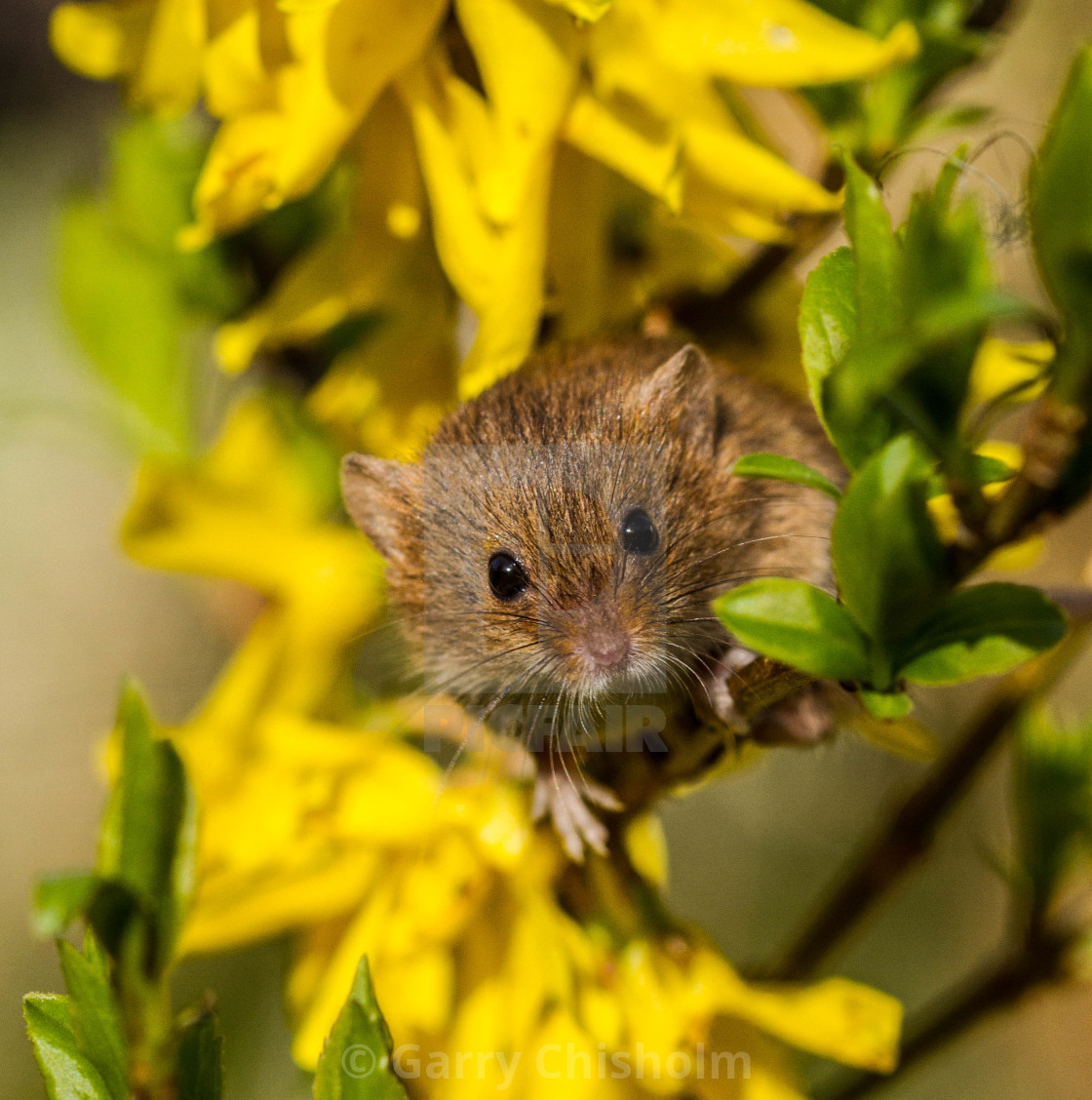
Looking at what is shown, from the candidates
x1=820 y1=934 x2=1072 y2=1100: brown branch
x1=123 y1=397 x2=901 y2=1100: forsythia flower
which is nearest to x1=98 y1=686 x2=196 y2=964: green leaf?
x1=123 y1=397 x2=901 y2=1100: forsythia flower

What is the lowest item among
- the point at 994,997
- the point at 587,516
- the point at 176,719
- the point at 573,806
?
the point at 176,719

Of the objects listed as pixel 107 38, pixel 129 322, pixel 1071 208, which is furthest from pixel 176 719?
pixel 1071 208

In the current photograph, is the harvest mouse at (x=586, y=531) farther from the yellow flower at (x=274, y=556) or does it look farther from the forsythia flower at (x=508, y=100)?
the yellow flower at (x=274, y=556)

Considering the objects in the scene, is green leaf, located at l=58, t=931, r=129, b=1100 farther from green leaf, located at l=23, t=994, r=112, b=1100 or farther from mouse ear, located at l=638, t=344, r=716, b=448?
mouse ear, located at l=638, t=344, r=716, b=448

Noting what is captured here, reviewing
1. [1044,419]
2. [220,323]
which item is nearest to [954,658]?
[1044,419]

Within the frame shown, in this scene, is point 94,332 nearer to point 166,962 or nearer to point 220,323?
point 220,323

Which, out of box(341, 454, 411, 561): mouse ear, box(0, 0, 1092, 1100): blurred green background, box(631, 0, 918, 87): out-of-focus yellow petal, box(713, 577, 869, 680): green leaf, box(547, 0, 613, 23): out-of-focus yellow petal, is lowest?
box(0, 0, 1092, 1100): blurred green background

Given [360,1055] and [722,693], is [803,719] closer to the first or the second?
[722,693]

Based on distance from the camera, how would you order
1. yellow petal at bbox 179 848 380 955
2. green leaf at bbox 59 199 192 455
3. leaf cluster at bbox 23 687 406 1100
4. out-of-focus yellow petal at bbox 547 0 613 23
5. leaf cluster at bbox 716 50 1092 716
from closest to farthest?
leaf cluster at bbox 716 50 1092 716 → leaf cluster at bbox 23 687 406 1100 → out-of-focus yellow petal at bbox 547 0 613 23 → yellow petal at bbox 179 848 380 955 → green leaf at bbox 59 199 192 455
